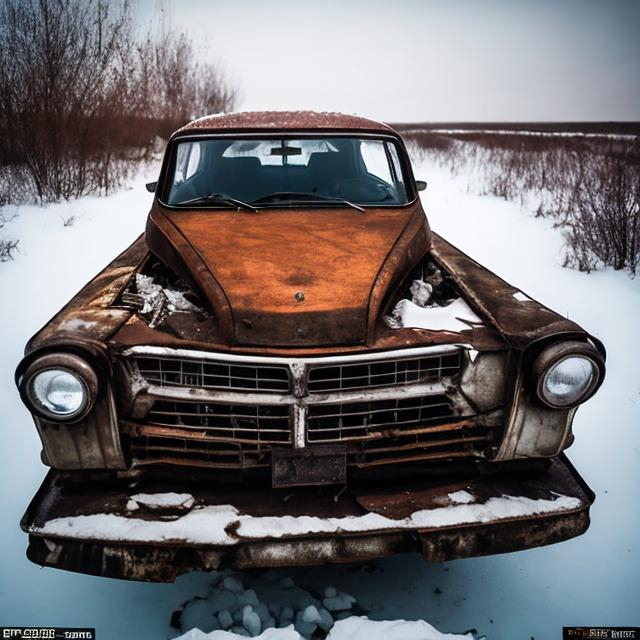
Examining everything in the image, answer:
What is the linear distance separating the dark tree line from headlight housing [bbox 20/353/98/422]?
26.9 ft

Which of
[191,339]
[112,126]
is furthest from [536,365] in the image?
[112,126]

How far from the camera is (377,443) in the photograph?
2002mm

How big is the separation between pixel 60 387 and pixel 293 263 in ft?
3.44

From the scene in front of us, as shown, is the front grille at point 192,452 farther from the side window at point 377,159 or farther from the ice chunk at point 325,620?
the side window at point 377,159

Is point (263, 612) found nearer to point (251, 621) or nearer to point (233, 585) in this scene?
point (251, 621)

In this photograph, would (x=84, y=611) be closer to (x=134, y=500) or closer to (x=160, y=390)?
(x=134, y=500)

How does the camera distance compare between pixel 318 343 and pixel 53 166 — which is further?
pixel 53 166

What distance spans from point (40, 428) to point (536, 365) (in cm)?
183

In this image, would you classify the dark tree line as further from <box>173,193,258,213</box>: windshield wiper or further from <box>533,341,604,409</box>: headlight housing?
<box>533,341,604,409</box>: headlight housing

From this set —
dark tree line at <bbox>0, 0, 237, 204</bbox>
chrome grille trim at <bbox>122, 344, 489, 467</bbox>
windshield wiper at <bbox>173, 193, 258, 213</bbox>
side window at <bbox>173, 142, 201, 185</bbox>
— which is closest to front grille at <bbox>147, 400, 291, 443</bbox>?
chrome grille trim at <bbox>122, 344, 489, 467</bbox>

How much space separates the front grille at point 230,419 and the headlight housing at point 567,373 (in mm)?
954

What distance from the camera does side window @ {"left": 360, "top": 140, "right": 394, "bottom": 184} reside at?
3.16m

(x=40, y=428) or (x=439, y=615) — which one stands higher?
(x=40, y=428)

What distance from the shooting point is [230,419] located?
1.93 meters
